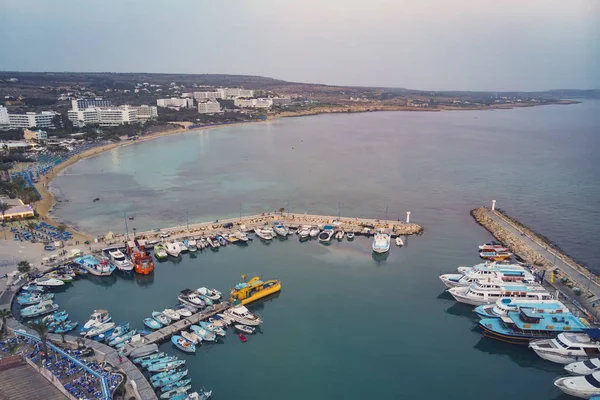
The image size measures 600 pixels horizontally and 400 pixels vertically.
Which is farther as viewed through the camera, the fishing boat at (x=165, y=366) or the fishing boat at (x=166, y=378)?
the fishing boat at (x=165, y=366)

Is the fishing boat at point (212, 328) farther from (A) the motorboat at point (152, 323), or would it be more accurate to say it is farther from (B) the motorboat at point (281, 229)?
(B) the motorboat at point (281, 229)

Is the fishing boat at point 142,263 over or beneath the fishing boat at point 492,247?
beneath

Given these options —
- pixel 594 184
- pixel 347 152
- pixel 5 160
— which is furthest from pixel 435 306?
pixel 5 160

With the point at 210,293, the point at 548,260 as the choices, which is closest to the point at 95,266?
the point at 210,293

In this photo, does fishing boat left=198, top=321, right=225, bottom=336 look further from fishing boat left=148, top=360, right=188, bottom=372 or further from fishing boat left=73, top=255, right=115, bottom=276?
fishing boat left=73, top=255, right=115, bottom=276

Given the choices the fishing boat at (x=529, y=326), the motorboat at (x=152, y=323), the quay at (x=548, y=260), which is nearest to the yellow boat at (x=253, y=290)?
the motorboat at (x=152, y=323)

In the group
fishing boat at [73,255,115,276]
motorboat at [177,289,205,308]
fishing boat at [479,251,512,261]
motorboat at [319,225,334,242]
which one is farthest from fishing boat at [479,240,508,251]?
fishing boat at [73,255,115,276]

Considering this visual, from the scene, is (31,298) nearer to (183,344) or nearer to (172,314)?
(172,314)
